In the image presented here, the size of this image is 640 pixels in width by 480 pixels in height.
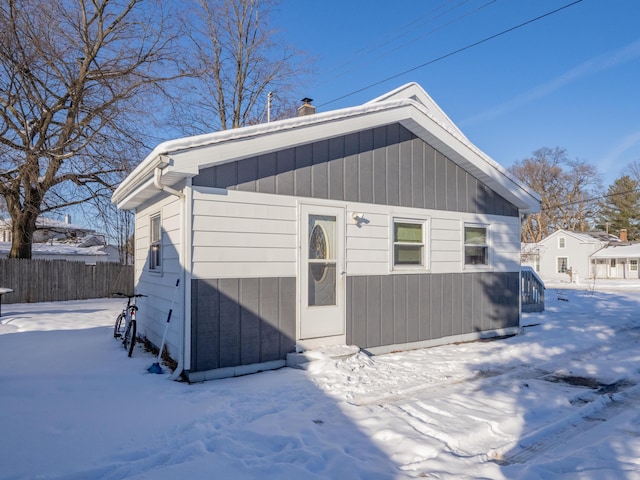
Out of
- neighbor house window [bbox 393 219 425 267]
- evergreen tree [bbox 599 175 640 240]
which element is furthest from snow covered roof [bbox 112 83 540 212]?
evergreen tree [bbox 599 175 640 240]

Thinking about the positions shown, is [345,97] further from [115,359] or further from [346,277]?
[115,359]

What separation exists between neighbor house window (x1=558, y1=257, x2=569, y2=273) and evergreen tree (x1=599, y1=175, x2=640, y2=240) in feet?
28.9

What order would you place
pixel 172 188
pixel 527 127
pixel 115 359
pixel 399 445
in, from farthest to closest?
pixel 527 127, pixel 115 359, pixel 172 188, pixel 399 445

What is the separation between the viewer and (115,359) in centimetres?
582

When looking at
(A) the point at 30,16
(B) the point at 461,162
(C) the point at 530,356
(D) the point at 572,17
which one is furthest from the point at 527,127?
(A) the point at 30,16

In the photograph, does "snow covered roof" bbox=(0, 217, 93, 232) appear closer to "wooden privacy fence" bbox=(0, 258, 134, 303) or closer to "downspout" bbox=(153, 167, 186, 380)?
"wooden privacy fence" bbox=(0, 258, 134, 303)

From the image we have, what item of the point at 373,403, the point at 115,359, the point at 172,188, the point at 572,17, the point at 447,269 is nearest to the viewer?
the point at 373,403

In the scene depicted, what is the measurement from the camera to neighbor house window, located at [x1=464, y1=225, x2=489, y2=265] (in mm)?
8094

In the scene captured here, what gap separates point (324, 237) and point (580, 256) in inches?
1382

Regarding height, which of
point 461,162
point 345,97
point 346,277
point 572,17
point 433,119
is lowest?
point 346,277

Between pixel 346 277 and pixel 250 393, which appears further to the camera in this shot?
pixel 346 277

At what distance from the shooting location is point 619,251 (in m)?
32.6

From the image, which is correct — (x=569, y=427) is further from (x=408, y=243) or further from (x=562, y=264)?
(x=562, y=264)

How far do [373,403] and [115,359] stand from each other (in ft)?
11.9
